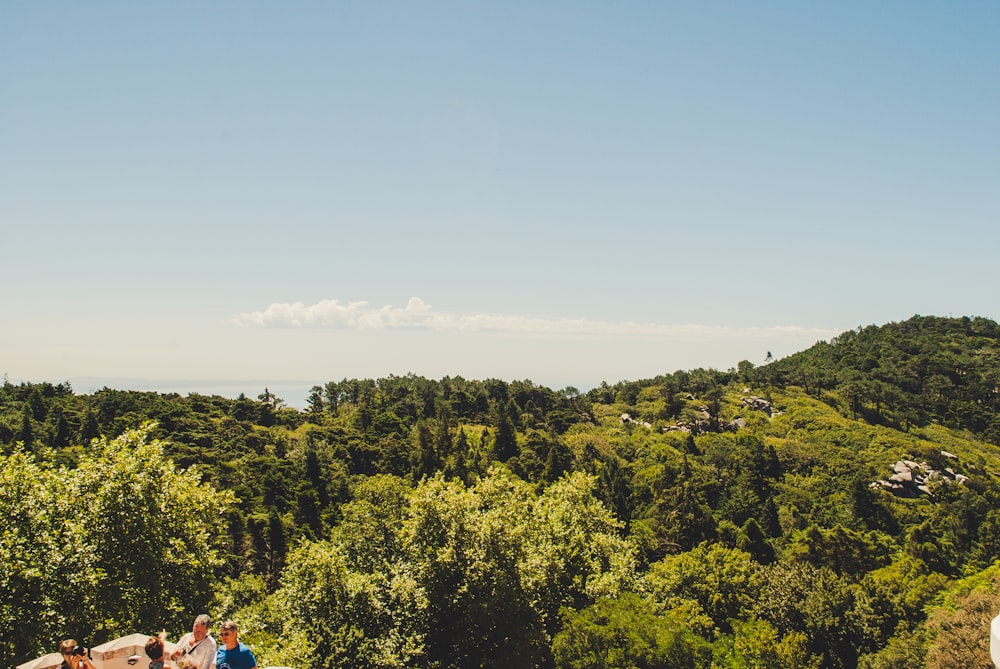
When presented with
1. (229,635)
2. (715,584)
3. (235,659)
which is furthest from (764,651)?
(229,635)

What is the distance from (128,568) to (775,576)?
5706cm

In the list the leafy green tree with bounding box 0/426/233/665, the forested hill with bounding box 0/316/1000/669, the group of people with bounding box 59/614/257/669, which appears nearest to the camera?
the group of people with bounding box 59/614/257/669

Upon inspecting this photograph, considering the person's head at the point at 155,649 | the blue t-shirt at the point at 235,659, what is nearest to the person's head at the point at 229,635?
the blue t-shirt at the point at 235,659

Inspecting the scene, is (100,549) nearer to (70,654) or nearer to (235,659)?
(70,654)

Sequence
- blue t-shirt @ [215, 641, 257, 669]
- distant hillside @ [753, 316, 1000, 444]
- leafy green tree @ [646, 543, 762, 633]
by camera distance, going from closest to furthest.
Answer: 1. blue t-shirt @ [215, 641, 257, 669]
2. leafy green tree @ [646, 543, 762, 633]
3. distant hillside @ [753, 316, 1000, 444]

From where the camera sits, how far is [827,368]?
193 m

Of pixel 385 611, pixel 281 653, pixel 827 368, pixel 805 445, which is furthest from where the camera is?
pixel 827 368

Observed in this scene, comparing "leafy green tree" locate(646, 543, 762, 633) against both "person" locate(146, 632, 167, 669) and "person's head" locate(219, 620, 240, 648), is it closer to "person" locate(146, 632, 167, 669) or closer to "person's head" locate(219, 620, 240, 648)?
"person's head" locate(219, 620, 240, 648)

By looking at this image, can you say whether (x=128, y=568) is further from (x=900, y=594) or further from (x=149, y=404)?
(x=149, y=404)

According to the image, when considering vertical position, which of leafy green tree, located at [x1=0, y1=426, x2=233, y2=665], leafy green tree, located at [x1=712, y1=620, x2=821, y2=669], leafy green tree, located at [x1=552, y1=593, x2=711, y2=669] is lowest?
leafy green tree, located at [x1=712, y1=620, x2=821, y2=669]

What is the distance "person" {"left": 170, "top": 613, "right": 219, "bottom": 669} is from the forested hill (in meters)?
11.0

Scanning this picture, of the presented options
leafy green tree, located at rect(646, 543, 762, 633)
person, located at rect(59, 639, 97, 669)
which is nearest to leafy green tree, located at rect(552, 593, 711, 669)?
person, located at rect(59, 639, 97, 669)

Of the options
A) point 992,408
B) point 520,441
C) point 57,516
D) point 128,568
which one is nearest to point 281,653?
point 128,568

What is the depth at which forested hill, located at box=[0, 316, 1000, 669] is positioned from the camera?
19.9m
